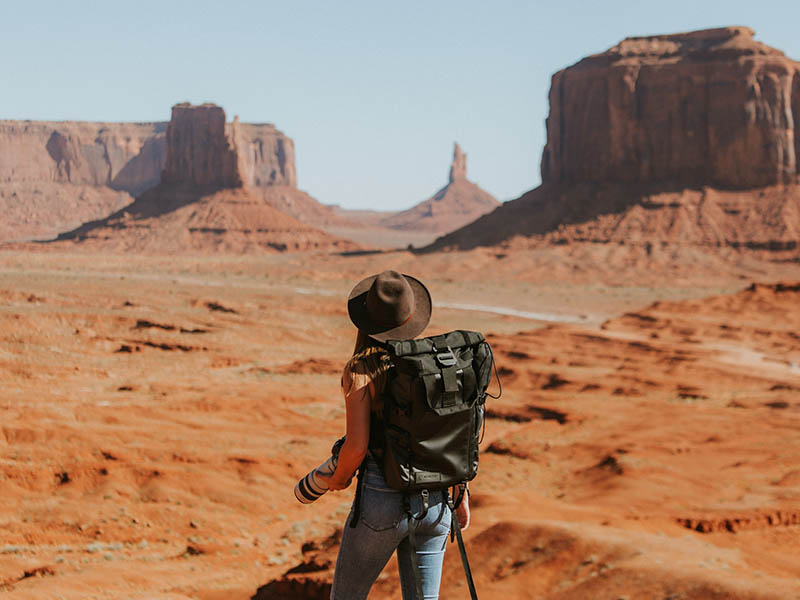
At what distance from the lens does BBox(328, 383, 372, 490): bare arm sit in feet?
11.0

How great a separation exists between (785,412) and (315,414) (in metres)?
7.97

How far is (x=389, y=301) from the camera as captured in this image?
3.45 m

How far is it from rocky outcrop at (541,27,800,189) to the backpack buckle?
68.3 m

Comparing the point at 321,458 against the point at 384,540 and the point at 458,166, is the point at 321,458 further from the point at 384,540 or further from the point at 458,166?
the point at 458,166

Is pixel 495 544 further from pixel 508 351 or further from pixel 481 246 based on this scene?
pixel 481 246

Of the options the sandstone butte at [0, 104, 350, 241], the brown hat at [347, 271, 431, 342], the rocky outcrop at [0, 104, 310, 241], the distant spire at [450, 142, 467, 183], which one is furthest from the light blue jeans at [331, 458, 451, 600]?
the distant spire at [450, 142, 467, 183]

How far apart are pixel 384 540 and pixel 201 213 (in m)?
94.6

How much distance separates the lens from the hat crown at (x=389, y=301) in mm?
3457

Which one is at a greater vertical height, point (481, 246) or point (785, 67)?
point (785, 67)

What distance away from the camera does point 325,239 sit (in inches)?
3733

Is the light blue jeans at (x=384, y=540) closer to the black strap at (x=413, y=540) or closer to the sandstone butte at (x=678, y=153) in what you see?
the black strap at (x=413, y=540)

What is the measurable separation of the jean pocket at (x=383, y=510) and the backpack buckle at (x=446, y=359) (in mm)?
575

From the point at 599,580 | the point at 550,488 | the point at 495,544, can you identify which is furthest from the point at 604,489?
the point at 599,580

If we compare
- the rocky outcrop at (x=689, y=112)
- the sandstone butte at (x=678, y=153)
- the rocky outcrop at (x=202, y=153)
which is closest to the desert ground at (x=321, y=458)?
the sandstone butte at (x=678, y=153)
